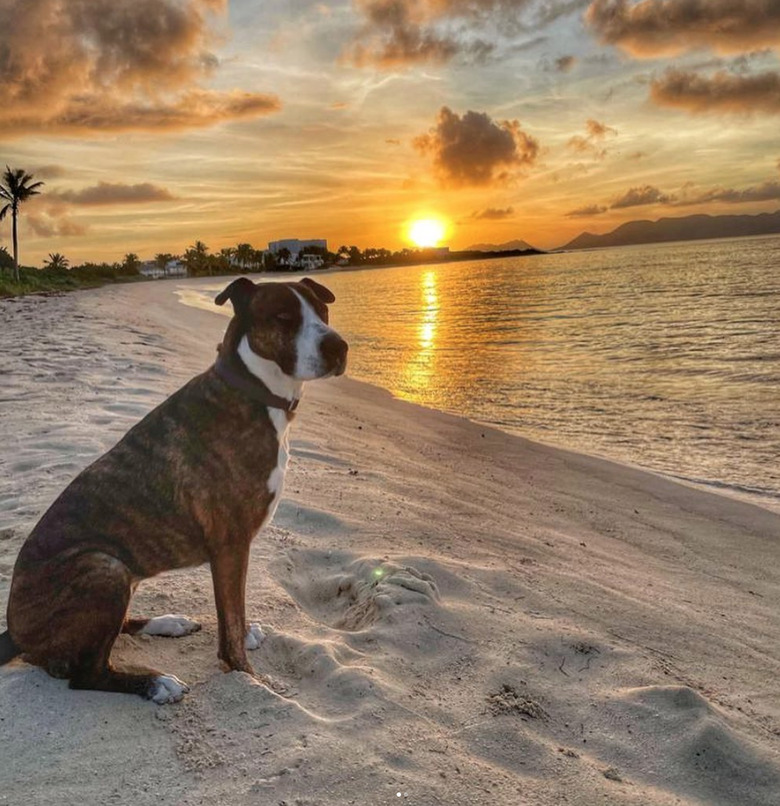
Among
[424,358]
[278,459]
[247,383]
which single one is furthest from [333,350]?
[424,358]

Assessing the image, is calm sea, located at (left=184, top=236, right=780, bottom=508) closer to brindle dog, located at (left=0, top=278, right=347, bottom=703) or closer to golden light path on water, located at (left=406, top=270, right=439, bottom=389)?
golden light path on water, located at (left=406, top=270, right=439, bottom=389)

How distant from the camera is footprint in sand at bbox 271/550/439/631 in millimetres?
4535

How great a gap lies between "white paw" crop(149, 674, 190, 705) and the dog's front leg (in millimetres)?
311

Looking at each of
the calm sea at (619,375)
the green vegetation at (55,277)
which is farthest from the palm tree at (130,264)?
the calm sea at (619,375)

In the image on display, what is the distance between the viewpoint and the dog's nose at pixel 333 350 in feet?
11.9

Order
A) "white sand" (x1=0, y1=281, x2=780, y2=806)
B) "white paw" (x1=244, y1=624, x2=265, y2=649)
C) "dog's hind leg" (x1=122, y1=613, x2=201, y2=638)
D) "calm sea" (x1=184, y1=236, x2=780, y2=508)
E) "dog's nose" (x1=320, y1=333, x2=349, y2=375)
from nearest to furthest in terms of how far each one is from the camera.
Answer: "white sand" (x1=0, y1=281, x2=780, y2=806) < "dog's nose" (x1=320, y1=333, x2=349, y2=375) < "white paw" (x1=244, y1=624, x2=265, y2=649) < "dog's hind leg" (x1=122, y1=613, x2=201, y2=638) < "calm sea" (x1=184, y1=236, x2=780, y2=508)

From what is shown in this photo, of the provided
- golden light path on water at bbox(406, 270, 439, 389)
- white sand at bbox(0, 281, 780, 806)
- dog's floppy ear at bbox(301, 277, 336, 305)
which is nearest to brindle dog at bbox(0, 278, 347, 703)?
dog's floppy ear at bbox(301, 277, 336, 305)

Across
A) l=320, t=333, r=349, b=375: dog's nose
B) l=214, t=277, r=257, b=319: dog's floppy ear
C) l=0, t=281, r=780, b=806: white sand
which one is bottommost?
l=0, t=281, r=780, b=806: white sand

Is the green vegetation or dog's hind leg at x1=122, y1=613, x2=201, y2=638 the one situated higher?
the green vegetation

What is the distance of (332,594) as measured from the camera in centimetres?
486

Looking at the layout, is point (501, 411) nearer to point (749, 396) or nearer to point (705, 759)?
point (749, 396)

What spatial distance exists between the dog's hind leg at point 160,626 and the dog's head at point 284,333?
183cm

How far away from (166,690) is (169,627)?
823 millimetres

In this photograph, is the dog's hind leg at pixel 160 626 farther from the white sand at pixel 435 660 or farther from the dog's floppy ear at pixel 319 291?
the dog's floppy ear at pixel 319 291
